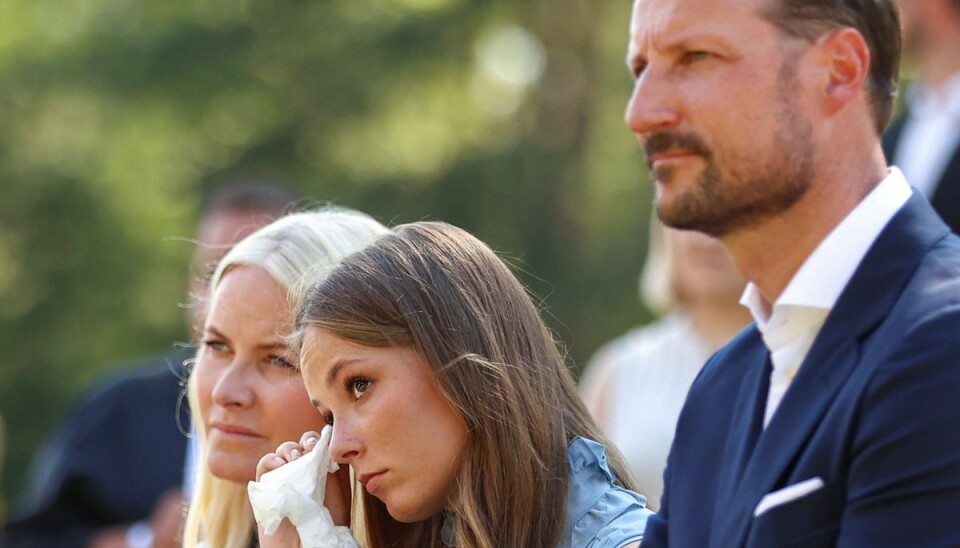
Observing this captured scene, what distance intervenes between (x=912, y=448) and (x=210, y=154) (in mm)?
12055

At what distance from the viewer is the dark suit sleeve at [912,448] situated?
2119mm

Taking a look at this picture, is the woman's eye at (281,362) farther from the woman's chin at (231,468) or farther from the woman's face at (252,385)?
the woman's chin at (231,468)

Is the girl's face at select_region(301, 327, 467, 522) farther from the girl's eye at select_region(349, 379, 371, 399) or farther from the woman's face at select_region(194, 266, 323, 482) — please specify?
the woman's face at select_region(194, 266, 323, 482)

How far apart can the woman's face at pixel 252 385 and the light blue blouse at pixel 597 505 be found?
749 millimetres

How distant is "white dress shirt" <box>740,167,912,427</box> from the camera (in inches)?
94.0

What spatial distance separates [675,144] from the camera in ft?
8.17

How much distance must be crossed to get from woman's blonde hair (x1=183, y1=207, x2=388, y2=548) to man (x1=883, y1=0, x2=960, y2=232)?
1687 mm

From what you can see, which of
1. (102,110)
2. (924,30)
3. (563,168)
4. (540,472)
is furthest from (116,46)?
(540,472)

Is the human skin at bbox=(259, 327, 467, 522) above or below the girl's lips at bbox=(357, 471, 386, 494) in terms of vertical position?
above

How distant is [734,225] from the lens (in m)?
2.47

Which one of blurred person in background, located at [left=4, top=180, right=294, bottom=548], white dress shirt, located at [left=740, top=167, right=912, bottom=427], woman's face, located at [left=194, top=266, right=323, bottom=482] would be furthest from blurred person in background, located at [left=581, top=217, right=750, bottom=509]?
white dress shirt, located at [left=740, top=167, right=912, bottom=427]

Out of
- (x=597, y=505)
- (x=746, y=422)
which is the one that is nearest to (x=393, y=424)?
(x=597, y=505)

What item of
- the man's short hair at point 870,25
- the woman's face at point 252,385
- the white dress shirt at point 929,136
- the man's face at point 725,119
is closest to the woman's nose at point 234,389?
the woman's face at point 252,385

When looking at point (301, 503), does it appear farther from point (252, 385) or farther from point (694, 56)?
point (694, 56)
